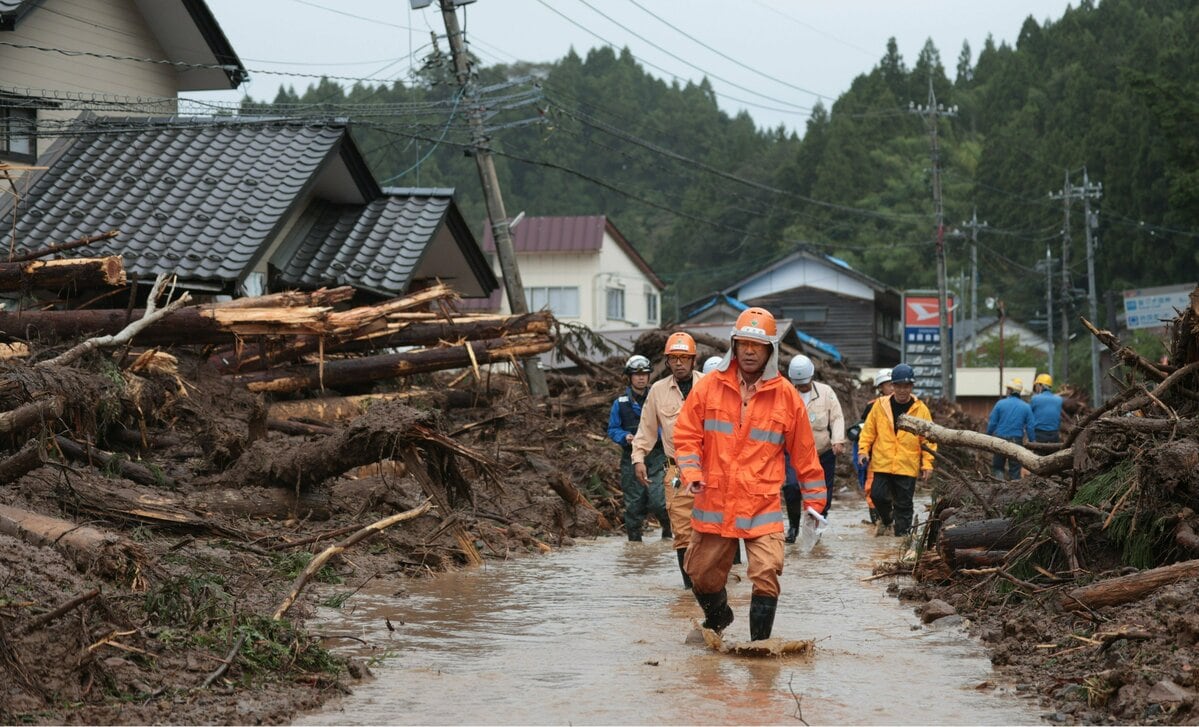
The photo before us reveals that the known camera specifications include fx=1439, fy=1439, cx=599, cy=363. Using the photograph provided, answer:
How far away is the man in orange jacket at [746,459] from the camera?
26.1ft

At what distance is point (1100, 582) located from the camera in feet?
25.9

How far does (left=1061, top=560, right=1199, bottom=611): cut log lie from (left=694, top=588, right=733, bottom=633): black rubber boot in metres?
1.89

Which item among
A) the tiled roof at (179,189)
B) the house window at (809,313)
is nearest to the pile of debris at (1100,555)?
the tiled roof at (179,189)

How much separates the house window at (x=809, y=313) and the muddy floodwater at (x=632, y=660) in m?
54.4

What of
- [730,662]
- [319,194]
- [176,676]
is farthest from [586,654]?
[319,194]

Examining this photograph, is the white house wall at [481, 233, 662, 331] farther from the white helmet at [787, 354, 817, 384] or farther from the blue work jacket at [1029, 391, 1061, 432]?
the white helmet at [787, 354, 817, 384]

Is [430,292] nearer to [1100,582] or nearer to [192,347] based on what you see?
[192,347]

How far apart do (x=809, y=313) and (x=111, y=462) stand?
56338 millimetres

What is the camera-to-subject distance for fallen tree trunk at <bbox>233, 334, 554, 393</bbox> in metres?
16.6

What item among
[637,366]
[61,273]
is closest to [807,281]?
[61,273]

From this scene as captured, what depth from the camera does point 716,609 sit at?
8.35 m

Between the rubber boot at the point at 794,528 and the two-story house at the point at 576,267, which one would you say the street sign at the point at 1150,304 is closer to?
the two-story house at the point at 576,267

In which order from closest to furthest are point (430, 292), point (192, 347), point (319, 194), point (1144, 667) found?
point (1144, 667)
point (192, 347)
point (430, 292)
point (319, 194)

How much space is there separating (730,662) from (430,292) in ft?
34.8
